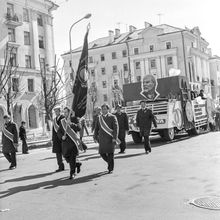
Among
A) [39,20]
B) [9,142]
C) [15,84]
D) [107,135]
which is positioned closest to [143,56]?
[39,20]

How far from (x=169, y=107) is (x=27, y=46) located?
110 feet

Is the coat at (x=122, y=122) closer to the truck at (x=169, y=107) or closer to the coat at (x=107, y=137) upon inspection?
the truck at (x=169, y=107)

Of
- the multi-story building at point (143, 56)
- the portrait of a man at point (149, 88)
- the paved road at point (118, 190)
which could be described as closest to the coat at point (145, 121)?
the paved road at point (118, 190)

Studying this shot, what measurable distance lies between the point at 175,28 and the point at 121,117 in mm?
61002

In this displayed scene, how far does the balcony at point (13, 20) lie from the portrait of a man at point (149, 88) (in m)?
29.8

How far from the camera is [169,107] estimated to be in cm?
1702

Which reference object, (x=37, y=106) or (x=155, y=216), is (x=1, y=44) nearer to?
(x=37, y=106)

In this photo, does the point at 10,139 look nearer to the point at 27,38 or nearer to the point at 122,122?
the point at 122,122

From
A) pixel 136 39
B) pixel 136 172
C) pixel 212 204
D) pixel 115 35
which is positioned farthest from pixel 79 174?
pixel 115 35

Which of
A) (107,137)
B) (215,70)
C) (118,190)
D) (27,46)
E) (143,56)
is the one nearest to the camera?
(118,190)

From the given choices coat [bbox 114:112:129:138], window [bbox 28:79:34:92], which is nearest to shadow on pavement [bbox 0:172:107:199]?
coat [bbox 114:112:129:138]

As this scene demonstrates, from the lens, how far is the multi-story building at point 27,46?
45250 mm

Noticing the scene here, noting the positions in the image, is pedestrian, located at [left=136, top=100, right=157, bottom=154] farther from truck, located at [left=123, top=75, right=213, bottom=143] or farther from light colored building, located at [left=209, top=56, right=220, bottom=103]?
light colored building, located at [left=209, top=56, right=220, bottom=103]

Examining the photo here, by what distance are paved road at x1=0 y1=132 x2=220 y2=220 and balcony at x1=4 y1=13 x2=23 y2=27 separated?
118 feet
